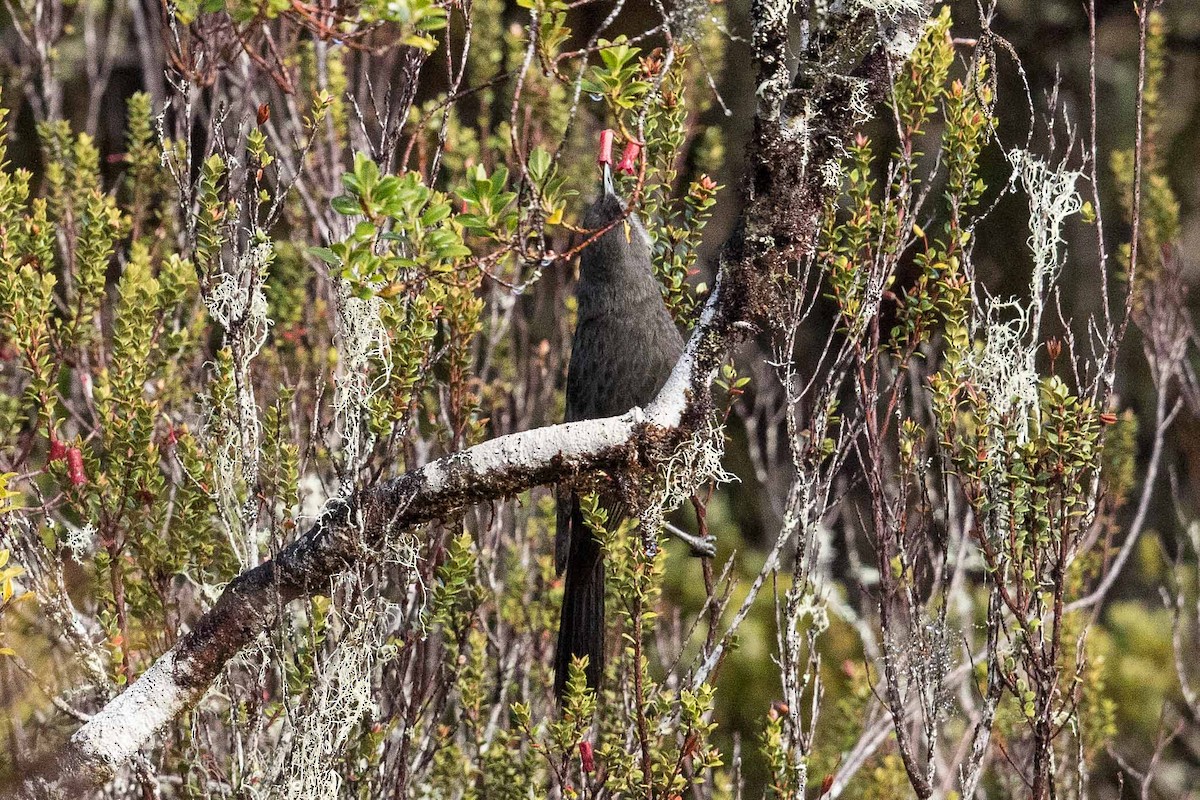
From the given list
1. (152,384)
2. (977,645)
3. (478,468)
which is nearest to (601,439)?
(478,468)

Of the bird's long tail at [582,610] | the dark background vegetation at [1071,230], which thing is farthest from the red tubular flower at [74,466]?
the dark background vegetation at [1071,230]

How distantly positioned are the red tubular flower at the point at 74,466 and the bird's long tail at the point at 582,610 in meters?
1.45

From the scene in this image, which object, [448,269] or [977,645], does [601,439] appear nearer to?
[448,269]

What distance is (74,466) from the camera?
339 cm

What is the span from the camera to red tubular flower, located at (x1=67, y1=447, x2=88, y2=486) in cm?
339

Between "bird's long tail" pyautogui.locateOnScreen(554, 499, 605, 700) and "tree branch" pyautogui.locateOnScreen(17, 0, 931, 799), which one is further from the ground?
"tree branch" pyautogui.locateOnScreen(17, 0, 931, 799)

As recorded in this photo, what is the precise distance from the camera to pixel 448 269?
2.53 metres

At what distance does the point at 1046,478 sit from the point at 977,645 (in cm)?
330

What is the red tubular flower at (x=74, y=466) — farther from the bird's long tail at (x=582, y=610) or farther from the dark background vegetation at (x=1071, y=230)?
the dark background vegetation at (x=1071, y=230)

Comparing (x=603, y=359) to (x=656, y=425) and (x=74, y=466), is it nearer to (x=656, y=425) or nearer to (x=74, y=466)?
(x=656, y=425)

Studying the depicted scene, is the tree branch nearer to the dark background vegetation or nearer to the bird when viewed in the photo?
the bird

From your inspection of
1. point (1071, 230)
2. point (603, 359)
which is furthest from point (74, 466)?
point (1071, 230)

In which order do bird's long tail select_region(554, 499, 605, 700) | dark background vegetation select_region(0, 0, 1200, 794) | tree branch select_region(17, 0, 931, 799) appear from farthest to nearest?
dark background vegetation select_region(0, 0, 1200, 794) → bird's long tail select_region(554, 499, 605, 700) → tree branch select_region(17, 0, 931, 799)

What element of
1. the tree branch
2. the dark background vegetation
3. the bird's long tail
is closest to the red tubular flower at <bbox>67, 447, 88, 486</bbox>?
the tree branch
